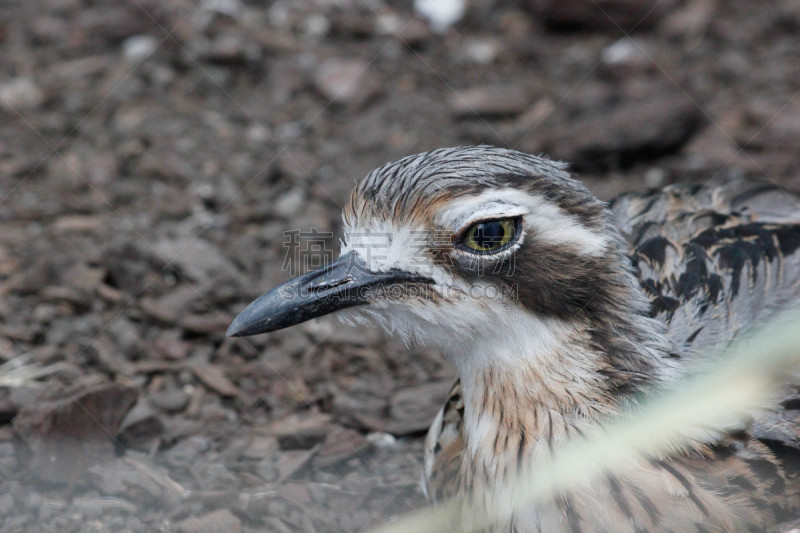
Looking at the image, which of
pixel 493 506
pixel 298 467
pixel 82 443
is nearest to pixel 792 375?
pixel 493 506

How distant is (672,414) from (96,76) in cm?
439

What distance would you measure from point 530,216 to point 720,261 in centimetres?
106

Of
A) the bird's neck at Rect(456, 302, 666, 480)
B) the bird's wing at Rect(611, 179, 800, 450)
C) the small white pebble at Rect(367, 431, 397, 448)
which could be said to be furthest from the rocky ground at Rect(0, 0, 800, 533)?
the bird's wing at Rect(611, 179, 800, 450)

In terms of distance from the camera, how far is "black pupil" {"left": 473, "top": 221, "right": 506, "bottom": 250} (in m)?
2.70

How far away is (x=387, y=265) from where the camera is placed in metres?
2.81

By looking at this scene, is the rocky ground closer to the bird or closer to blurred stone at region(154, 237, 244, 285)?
blurred stone at region(154, 237, 244, 285)

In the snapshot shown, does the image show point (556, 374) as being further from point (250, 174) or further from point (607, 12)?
point (607, 12)

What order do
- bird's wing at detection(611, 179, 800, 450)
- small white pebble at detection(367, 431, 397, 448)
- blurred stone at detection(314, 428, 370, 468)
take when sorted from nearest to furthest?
bird's wing at detection(611, 179, 800, 450)
blurred stone at detection(314, 428, 370, 468)
small white pebble at detection(367, 431, 397, 448)

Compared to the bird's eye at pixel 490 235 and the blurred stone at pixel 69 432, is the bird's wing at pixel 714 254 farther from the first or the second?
the blurred stone at pixel 69 432

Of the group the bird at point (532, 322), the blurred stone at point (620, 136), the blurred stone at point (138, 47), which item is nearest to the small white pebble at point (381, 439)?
the bird at point (532, 322)

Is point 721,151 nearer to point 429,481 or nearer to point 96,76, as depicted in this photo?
point 429,481

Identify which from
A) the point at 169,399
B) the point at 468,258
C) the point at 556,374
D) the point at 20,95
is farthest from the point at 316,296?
the point at 20,95

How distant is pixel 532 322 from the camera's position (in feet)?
9.16

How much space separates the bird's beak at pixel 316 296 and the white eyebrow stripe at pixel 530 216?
0.76 feet
